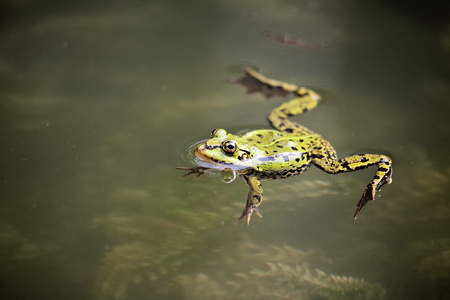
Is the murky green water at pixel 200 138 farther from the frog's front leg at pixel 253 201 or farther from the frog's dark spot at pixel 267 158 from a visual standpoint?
the frog's dark spot at pixel 267 158

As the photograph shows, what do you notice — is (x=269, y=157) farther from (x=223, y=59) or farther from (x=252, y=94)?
(x=223, y=59)

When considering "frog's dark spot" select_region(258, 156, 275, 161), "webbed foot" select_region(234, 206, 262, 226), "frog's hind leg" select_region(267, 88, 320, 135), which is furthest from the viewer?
"frog's hind leg" select_region(267, 88, 320, 135)

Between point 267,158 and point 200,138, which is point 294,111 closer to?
point 267,158

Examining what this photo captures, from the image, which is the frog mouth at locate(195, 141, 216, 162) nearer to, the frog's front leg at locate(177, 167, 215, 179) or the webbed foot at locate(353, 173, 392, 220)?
the frog's front leg at locate(177, 167, 215, 179)

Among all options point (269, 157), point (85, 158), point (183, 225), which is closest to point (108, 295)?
point (183, 225)

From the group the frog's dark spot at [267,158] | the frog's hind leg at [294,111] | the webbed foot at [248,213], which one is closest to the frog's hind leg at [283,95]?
the frog's hind leg at [294,111]

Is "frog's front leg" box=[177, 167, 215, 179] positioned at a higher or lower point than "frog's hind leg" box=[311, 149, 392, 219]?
lower

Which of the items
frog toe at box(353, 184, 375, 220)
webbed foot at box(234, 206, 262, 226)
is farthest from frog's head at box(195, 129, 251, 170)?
frog toe at box(353, 184, 375, 220)

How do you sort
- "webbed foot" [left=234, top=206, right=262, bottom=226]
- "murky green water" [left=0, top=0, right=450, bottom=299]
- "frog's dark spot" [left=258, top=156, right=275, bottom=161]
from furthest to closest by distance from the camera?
"frog's dark spot" [left=258, top=156, right=275, bottom=161]
"webbed foot" [left=234, top=206, right=262, bottom=226]
"murky green water" [left=0, top=0, right=450, bottom=299]
